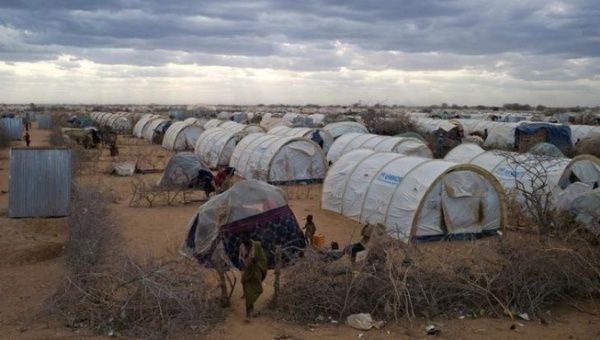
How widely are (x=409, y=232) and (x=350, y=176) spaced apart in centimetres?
364

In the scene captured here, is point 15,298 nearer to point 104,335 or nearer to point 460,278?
point 104,335

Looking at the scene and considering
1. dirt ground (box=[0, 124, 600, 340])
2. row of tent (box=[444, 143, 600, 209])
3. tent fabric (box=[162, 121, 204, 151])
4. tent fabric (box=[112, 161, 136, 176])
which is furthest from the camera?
tent fabric (box=[162, 121, 204, 151])

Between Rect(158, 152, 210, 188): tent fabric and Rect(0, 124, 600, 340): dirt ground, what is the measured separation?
301 centimetres

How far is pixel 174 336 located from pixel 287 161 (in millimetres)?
14975

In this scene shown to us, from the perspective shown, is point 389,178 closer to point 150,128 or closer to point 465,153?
point 465,153

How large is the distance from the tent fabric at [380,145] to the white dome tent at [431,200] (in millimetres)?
6657

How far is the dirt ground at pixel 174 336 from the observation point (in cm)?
828

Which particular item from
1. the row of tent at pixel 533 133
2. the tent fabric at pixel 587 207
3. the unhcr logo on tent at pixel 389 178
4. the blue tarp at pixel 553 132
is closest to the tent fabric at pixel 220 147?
the unhcr logo on tent at pixel 389 178

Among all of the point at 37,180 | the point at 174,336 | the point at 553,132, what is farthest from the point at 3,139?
the point at 174,336

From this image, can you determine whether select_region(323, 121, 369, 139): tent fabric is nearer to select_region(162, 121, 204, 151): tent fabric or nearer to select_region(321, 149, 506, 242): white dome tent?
select_region(162, 121, 204, 151): tent fabric

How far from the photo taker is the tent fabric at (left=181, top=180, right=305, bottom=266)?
37.6 feet

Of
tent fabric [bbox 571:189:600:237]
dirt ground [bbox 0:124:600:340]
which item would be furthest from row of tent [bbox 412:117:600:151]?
dirt ground [bbox 0:124:600:340]

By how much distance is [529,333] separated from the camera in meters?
8.53

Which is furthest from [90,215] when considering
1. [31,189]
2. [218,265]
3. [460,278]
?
[460,278]
